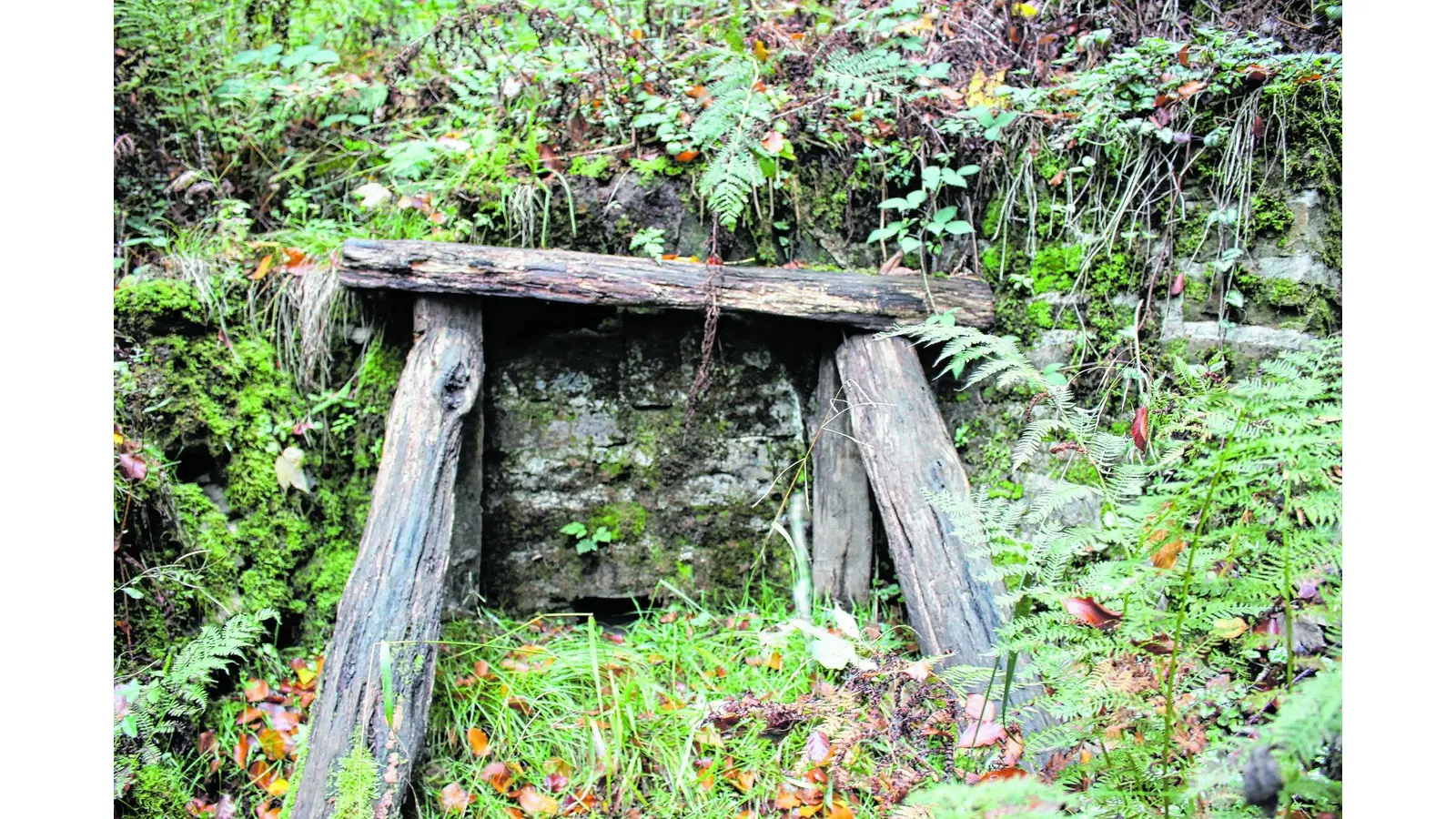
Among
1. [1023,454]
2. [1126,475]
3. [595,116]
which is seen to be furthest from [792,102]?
[1126,475]

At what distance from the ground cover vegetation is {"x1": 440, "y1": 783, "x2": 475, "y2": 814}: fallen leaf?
0.02 meters

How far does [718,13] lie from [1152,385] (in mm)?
2615

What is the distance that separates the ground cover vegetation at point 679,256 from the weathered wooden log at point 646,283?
170mm

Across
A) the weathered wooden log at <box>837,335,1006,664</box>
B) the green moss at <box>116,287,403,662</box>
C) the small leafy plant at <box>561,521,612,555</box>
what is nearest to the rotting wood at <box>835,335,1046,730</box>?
the weathered wooden log at <box>837,335,1006,664</box>

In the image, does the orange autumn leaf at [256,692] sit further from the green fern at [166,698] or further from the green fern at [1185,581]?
the green fern at [1185,581]

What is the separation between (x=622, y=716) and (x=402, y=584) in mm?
752

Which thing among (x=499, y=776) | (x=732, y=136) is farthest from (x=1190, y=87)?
(x=499, y=776)

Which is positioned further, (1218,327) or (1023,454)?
(1218,327)

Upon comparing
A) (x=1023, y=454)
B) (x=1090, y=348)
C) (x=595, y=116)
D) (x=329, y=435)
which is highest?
(x=595, y=116)

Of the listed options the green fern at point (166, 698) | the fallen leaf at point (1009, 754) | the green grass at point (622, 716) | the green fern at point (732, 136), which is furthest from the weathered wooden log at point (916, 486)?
the green fern at point (166, 698)

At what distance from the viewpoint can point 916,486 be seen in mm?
2615

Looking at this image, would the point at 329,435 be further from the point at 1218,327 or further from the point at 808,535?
the point at 1218,327

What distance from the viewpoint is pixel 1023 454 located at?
180 cm

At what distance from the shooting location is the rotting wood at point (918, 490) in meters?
2.30
